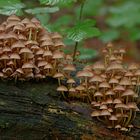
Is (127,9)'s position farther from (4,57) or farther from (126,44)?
(4,57)

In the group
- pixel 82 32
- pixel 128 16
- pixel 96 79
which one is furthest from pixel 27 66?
pixel 128 16

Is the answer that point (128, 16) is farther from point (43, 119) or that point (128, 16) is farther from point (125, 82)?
point (43, 119)

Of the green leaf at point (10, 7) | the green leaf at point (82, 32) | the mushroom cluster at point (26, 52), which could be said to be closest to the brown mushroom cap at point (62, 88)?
the mushroom cluster at point (26, 52)

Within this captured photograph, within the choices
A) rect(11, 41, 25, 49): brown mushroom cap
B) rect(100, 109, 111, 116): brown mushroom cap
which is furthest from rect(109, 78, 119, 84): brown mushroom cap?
rect(11, 41, 25, 49): brown mushroom cap

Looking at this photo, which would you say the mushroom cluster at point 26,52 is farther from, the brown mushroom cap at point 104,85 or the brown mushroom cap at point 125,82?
the brown mushroom cap at point 125,82

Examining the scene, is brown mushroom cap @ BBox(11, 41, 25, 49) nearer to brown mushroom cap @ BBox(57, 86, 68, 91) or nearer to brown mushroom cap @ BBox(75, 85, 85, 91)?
brown mushroom cap @ BBox(57, 86, 68, 91)

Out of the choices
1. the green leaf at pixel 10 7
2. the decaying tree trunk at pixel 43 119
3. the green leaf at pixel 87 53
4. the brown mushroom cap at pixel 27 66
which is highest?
the green leaf at pixel 10 7

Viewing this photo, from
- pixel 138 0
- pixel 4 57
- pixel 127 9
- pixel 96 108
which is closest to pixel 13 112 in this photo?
pixel 4 57
